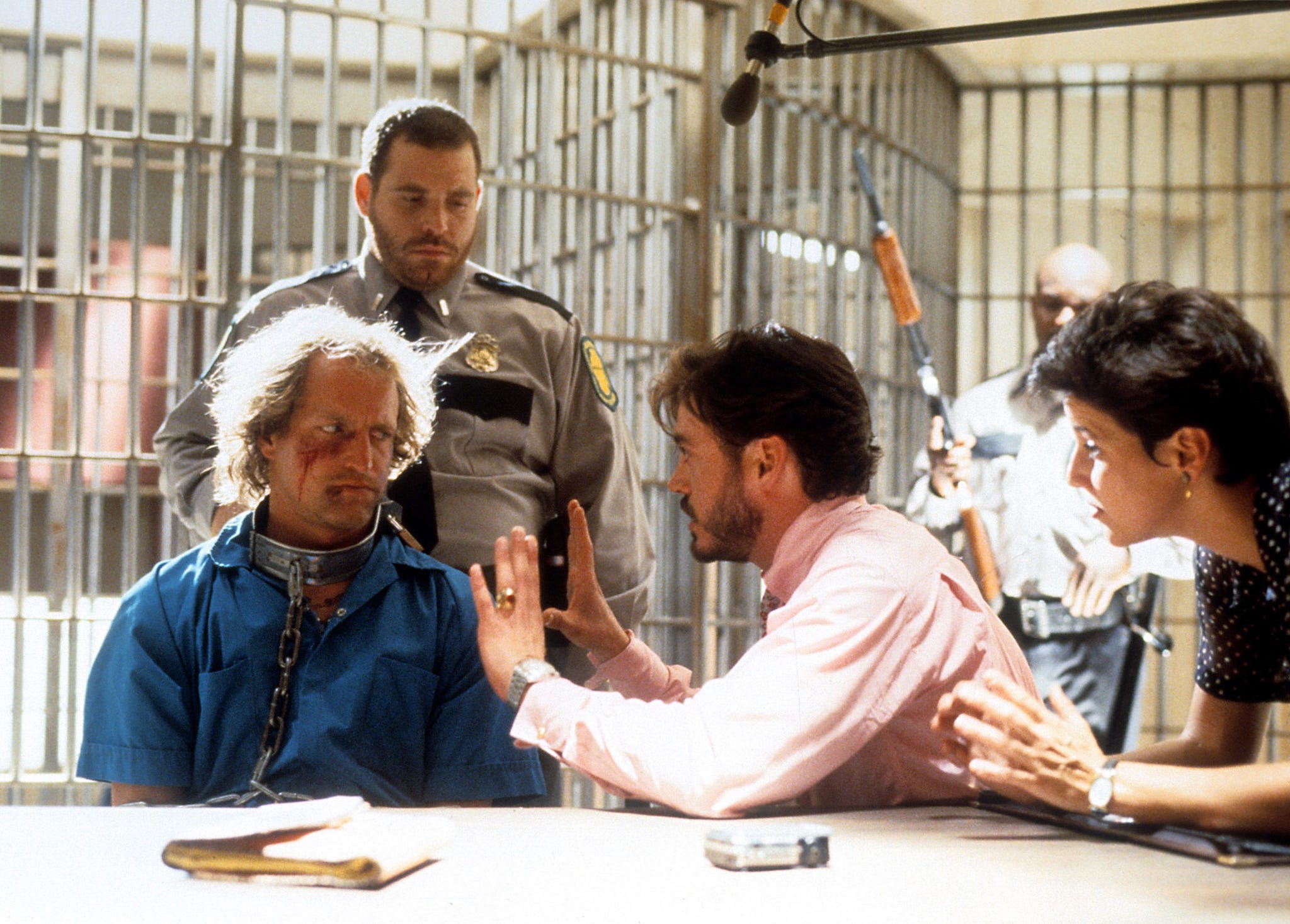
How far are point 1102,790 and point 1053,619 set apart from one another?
216 cm

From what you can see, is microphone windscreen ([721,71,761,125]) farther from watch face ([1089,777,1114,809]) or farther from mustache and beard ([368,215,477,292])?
watch face ([1089,777,1114,809])

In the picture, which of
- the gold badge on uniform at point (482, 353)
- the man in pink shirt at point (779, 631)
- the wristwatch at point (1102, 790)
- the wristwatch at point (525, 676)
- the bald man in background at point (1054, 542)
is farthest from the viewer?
the bald man in background at point (1054, 542)

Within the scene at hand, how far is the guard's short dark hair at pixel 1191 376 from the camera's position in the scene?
1.56 meters

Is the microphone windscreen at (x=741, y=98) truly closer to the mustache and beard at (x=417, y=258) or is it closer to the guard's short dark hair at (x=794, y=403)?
the guard's short dark hair at (x=794, y=403)

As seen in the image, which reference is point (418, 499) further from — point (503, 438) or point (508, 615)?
point (508, 615)

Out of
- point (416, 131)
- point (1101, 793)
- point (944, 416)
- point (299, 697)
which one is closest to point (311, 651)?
Answer: point (299, 697)

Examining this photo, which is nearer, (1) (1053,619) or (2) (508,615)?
(2) (508,615)

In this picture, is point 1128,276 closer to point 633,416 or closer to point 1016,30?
point 633,416

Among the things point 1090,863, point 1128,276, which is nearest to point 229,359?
point 1090,863

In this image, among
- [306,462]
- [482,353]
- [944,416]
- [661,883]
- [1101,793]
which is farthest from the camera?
[944,416]

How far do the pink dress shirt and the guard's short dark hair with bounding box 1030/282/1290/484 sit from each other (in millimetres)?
281

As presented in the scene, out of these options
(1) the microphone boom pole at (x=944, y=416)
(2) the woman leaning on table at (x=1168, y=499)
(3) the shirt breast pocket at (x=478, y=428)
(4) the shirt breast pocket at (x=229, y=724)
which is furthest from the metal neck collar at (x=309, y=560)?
(1) the microphone boom pole at (x=944, y=416)

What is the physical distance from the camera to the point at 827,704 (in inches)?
59.6

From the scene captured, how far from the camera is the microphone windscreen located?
6.05 feet
